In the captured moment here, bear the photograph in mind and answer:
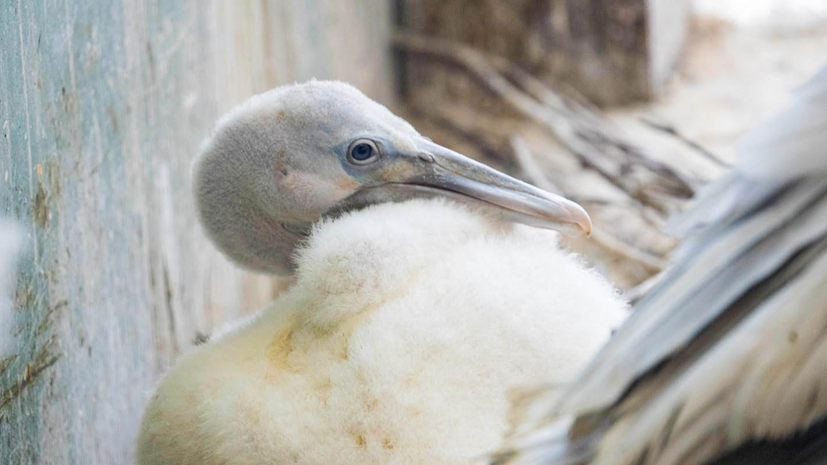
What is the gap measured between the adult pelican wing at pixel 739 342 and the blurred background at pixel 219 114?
0.76 m

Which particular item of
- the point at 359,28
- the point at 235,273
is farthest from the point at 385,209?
the point at 359,28

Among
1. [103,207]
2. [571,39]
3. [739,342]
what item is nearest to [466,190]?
[103,207]

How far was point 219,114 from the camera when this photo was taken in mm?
2080

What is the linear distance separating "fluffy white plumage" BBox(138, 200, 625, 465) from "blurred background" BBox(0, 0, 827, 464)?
222mm

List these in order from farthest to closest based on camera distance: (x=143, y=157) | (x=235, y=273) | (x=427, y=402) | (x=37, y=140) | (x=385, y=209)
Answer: (x=235, y=273) → (x=143, y=157) → (x=385, y=209) → (x=37, y=140) → (x=427, y=402)

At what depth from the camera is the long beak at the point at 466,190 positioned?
1394 mm

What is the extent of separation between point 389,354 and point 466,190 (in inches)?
16.7

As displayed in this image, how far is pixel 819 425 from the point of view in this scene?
2.56ft

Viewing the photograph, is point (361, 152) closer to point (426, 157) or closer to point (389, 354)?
point (426, 157)

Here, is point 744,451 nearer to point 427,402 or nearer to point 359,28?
point 427,402

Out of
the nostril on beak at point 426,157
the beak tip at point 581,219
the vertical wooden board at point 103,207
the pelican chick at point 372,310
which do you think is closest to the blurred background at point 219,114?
the vertical wooden board at point 103,207

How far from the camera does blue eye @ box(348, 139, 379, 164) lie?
1.50 meters

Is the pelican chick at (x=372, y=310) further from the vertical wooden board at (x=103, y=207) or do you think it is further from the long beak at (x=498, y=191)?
the vertical wooden board at (x=103, y=207)

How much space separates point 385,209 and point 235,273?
0.96 meters
